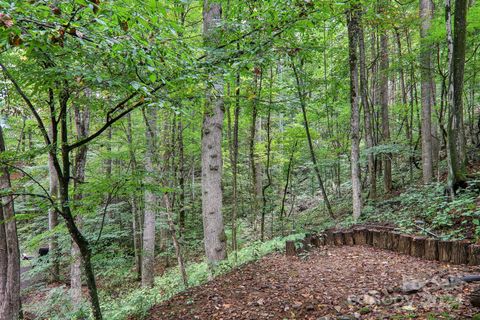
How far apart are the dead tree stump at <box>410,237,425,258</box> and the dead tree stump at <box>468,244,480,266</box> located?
78 centimetres

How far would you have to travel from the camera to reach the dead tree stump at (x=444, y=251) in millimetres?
4292

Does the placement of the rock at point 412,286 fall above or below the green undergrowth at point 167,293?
above

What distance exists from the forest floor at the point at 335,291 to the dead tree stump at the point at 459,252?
0.20 m

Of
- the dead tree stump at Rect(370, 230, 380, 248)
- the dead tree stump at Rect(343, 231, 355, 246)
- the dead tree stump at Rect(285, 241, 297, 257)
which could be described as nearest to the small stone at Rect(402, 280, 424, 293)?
the dead tree stump at Rect(370, 230, 380, 248)

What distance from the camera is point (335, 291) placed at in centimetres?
380

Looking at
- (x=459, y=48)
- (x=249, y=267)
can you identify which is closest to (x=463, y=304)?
(x=249, y=267)

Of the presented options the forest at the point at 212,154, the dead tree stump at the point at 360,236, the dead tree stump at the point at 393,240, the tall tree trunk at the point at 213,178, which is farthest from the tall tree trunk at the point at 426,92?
the tall tree trunk at the point at 213,178

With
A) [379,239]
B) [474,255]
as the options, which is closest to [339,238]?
[379,239]

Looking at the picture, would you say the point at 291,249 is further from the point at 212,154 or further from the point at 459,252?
the point at 459,252

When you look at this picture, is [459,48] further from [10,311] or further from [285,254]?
[10,311]

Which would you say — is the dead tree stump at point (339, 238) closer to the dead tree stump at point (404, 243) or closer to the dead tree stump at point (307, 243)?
the dead tree stump at point (307, 243)

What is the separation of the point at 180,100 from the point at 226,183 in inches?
520

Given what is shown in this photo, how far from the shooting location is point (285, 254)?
609 cm

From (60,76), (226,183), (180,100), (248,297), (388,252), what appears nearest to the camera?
(60,76)
